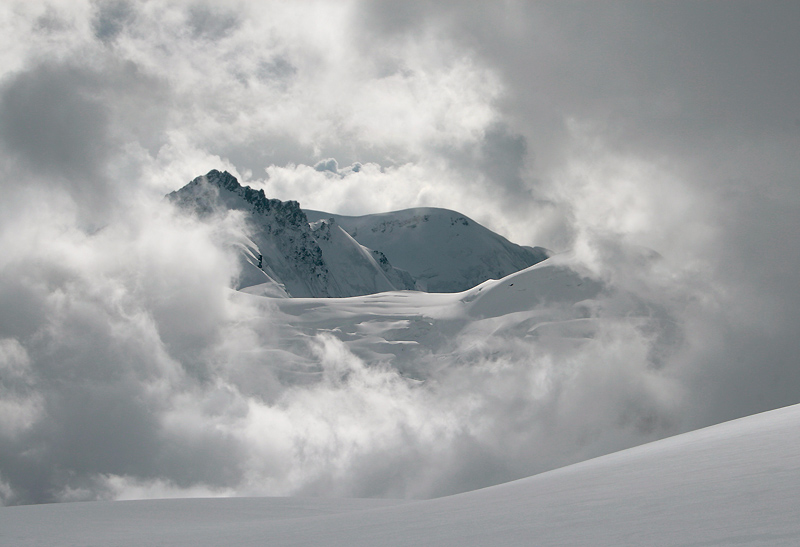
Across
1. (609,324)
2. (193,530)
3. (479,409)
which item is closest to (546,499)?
(193,530)

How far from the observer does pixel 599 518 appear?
24.6ft

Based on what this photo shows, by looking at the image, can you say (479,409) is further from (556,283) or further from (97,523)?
(97,523)

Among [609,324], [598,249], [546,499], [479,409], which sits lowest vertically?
[546,499]

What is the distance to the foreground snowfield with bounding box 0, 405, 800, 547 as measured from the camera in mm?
6027

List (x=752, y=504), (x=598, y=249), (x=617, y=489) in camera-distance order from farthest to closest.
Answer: (x=598, y=249)
(x=617, y=489)
(x=752, y=504)

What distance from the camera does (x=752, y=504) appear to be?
6.31 metres

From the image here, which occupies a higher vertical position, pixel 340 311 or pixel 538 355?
pixel 340 311

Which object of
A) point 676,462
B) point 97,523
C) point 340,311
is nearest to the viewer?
point 676,462

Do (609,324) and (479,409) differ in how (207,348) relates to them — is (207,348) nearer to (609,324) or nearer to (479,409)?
(479,409)

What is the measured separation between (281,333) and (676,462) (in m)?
146

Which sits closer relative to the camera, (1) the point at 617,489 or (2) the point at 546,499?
(1) the point at 617,489

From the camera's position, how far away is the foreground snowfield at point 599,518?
6.03 m

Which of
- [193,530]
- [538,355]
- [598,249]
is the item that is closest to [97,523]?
[193,530]

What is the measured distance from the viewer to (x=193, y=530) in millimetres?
14508
